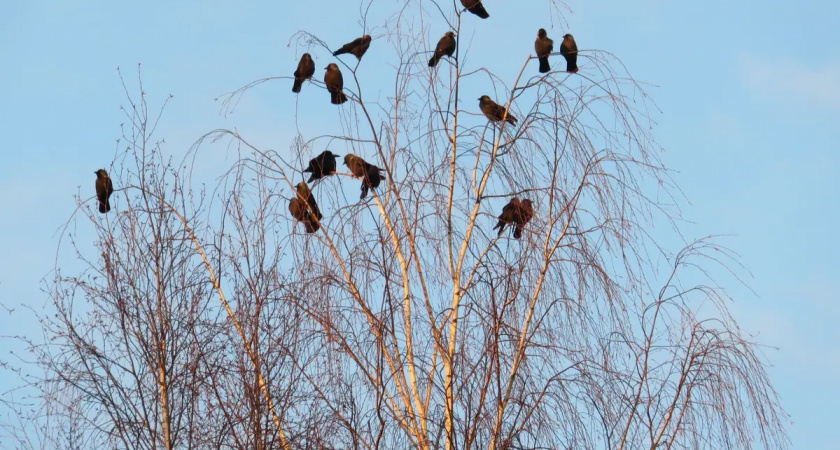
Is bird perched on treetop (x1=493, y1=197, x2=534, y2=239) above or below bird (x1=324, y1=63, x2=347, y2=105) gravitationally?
below

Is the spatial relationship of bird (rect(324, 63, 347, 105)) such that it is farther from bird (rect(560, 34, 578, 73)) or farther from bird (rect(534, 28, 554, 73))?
bird (rect(534, 28, 554, 73))

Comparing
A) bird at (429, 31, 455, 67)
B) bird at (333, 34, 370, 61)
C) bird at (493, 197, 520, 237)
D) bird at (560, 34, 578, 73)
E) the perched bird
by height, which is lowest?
bird at (493, 197, 520, 237)

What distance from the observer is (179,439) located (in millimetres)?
5926

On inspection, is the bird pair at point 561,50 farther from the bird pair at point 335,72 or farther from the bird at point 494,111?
the bird pair at point 335,72

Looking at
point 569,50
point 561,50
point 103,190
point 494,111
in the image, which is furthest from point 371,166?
point 103,190

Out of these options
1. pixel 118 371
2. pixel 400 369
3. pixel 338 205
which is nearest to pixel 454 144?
pixel 338 205

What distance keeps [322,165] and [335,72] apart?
186 cm

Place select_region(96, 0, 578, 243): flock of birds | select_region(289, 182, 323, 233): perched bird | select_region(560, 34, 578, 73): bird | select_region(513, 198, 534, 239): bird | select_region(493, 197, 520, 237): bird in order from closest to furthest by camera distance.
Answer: select_region(513, 198, 534, 239): bird, select_region(96, 0, 578, 243): flock of birds, select_region(493, 197, 520, 237): bird, select_region(289, 182, 323, 233): perched bird, select_region(560, 34, 578, 73): bird

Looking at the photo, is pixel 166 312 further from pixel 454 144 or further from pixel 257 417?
pixel 454 144

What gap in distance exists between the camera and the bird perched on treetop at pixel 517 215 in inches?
230

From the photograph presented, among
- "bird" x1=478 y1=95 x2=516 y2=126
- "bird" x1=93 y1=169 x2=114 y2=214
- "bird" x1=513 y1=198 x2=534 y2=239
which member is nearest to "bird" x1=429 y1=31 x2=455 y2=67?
"bird" x1=478 y1=95 x2=516 y2=126

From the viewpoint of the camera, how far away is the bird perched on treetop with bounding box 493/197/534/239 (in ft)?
19.2

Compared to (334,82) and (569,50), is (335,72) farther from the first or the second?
(569,50)

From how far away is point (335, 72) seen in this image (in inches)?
313
